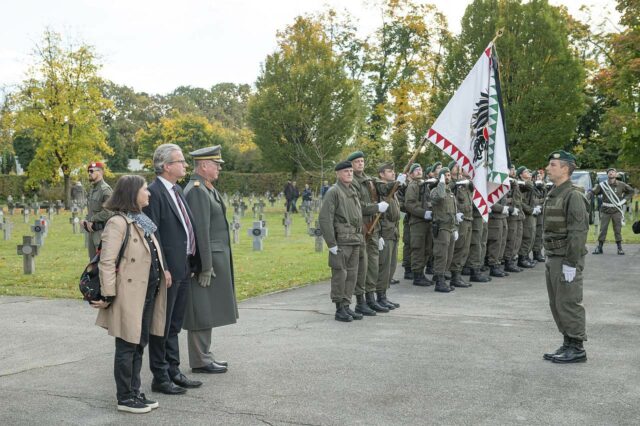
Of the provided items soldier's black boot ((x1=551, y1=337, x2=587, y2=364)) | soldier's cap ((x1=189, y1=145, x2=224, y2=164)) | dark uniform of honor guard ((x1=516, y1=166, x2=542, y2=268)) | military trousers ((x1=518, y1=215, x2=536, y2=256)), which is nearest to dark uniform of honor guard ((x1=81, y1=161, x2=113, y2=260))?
soldier's cap ((x1=189, y1=145, x2=224, y2=164))

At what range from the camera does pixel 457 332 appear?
7.94 m

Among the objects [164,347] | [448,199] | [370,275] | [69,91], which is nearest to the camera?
[164,347]

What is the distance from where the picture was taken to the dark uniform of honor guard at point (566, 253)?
6.71 m

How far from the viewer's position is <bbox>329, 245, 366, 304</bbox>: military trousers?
8672mm

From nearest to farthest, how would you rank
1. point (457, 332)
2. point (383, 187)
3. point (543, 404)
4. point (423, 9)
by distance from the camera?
point (543, 404) < point (457, 332) < point (383, 187) < point (423, 9)

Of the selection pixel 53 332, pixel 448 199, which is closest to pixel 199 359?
pixel 53 332

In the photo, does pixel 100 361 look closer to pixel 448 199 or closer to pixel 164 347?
pixel 164 347

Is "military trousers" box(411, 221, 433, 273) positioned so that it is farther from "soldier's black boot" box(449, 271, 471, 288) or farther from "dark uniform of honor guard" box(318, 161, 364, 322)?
"dark uniform of honor guard" box(318, 161, 364, 322)

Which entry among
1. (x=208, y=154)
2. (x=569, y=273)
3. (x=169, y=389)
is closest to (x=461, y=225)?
(x=569, y=273)

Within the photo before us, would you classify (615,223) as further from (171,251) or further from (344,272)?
(171,251)

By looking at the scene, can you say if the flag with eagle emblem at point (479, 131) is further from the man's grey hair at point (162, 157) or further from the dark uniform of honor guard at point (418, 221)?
the man's grey hair at point (162, 157)

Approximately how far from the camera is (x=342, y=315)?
28.6ft

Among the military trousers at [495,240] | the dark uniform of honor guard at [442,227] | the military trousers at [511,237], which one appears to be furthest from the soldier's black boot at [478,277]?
the military trousers at [511,237]

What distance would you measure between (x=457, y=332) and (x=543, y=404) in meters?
2.61
